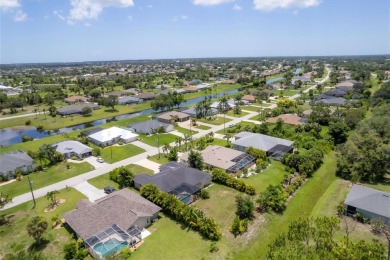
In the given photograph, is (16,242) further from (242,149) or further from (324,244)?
(242,149)

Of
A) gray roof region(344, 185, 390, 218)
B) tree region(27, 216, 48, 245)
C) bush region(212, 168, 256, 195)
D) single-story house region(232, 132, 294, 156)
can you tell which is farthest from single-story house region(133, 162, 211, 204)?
gray roof region(344, 185, 390, 218)

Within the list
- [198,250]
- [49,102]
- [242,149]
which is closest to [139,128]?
[242,149]

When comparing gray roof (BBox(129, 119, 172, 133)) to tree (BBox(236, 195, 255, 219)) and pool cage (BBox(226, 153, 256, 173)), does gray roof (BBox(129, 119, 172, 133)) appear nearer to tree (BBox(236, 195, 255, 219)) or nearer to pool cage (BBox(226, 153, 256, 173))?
pool cage (BBox(226, 153, 256, 173))

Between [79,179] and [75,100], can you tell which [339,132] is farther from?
[75,100]

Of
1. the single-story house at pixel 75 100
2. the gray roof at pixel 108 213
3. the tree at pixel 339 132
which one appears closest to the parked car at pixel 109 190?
the gray roof at pixel 108 213

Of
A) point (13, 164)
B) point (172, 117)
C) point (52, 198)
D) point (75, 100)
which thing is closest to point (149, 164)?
point (52, 198)

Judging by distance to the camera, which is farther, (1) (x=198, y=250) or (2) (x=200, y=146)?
(2) (x=200, y=146)
